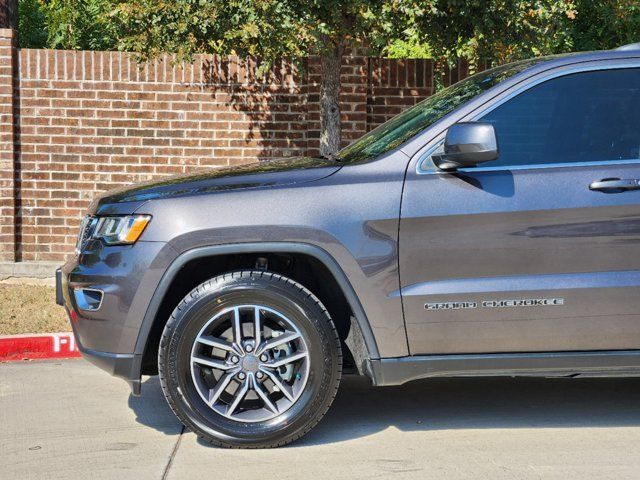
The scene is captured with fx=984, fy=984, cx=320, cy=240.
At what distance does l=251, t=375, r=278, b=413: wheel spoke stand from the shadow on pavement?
265 mm

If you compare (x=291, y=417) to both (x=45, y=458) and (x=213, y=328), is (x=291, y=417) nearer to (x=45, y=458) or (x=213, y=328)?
(x=213, y=328)

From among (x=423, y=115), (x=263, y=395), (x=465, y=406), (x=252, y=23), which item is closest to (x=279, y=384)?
(x=263, y=395)

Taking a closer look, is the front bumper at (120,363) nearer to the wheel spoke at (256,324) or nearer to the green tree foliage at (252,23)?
the wheel spoke at (256,324)

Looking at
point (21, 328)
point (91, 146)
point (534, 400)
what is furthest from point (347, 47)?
point (534, 400)

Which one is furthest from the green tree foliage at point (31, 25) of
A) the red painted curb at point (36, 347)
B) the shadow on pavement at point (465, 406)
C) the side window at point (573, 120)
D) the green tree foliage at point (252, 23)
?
the side window at point (573, 120)

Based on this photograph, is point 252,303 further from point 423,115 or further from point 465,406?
point 465,406

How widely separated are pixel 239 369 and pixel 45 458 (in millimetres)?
1015

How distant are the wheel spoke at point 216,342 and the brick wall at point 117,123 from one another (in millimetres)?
5085

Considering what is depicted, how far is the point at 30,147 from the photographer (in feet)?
31.4

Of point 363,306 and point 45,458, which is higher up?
point 363,306

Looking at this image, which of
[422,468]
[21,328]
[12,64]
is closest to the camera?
[422,468]

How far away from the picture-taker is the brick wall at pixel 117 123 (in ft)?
31.2

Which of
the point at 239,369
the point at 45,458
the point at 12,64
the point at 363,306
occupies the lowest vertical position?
the point at 45,458

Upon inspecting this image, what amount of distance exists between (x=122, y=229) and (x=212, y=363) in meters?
0.77
